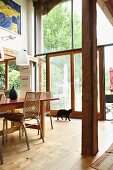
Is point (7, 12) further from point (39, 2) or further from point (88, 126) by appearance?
point (88, 126)

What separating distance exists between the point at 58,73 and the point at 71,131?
9.14 ft

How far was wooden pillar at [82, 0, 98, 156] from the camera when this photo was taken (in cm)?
300

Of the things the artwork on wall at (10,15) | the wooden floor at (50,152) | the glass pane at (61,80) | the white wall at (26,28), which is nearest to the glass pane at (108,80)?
the glass pane at (61,80)

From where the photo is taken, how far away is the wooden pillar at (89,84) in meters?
3.00

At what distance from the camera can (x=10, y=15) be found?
6656 mm

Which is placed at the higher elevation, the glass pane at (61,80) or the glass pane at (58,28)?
the glass pane at (58,28)

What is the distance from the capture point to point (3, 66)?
7.69 meters

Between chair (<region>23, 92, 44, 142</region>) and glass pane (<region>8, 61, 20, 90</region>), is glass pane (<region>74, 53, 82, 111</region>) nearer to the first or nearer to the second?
glass pane (<region>8, 61, 20, 90</region>)

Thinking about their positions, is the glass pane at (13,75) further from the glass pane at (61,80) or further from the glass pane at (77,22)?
the glass pane at (77,22)

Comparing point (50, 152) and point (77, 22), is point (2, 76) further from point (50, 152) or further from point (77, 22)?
point (50, 152)

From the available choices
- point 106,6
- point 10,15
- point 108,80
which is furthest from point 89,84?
point 10,15

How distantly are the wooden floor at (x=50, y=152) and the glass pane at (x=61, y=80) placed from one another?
254cm

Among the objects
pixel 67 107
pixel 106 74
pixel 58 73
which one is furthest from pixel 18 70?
pixel 106 74

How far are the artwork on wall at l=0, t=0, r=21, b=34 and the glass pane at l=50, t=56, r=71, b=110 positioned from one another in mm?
1539
